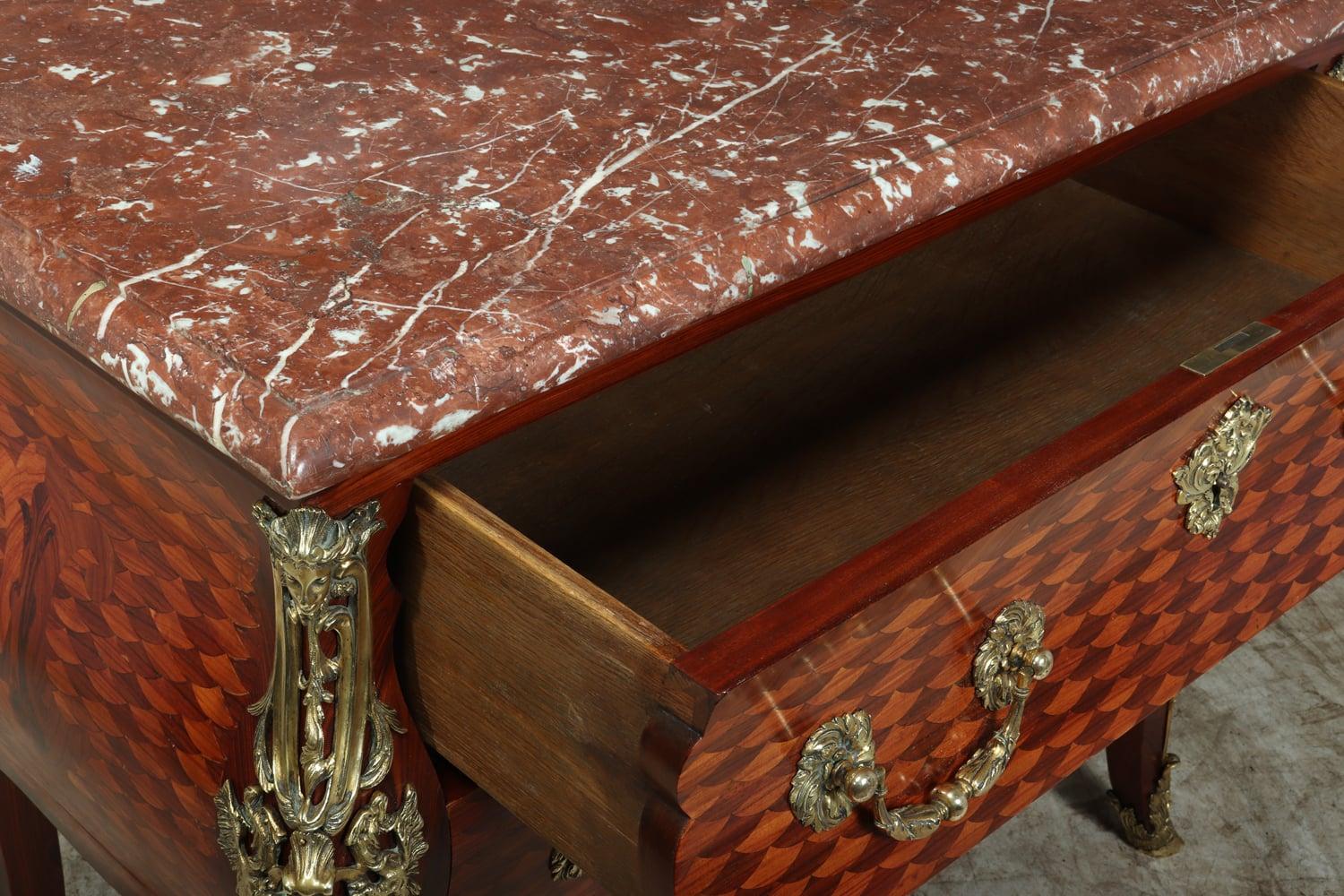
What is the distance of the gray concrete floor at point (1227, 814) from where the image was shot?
1.47 metres

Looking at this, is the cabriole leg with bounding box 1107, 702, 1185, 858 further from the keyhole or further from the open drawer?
the keyhole

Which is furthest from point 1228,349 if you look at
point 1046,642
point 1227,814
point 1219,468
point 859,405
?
point 1227,814

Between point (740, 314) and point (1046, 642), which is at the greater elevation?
point (740, 314)

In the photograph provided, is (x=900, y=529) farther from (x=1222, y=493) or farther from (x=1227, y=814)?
(x=1227, y=814)

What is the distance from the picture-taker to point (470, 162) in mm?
784

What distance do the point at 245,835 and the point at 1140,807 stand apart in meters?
0.97

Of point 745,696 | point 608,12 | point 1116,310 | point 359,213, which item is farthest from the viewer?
point 1116,310

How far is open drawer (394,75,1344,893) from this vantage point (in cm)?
65

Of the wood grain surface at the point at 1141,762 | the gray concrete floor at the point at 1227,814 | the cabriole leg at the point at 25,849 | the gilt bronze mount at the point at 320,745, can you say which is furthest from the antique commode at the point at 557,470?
the gray concrete floor at the point at 1227,814

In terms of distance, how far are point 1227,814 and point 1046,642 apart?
895mm

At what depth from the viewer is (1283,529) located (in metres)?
0.93

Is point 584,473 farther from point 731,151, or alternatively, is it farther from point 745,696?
point 745,696

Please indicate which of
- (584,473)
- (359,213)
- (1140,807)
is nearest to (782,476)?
(584,473)

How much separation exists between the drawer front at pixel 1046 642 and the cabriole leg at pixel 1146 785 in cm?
47
